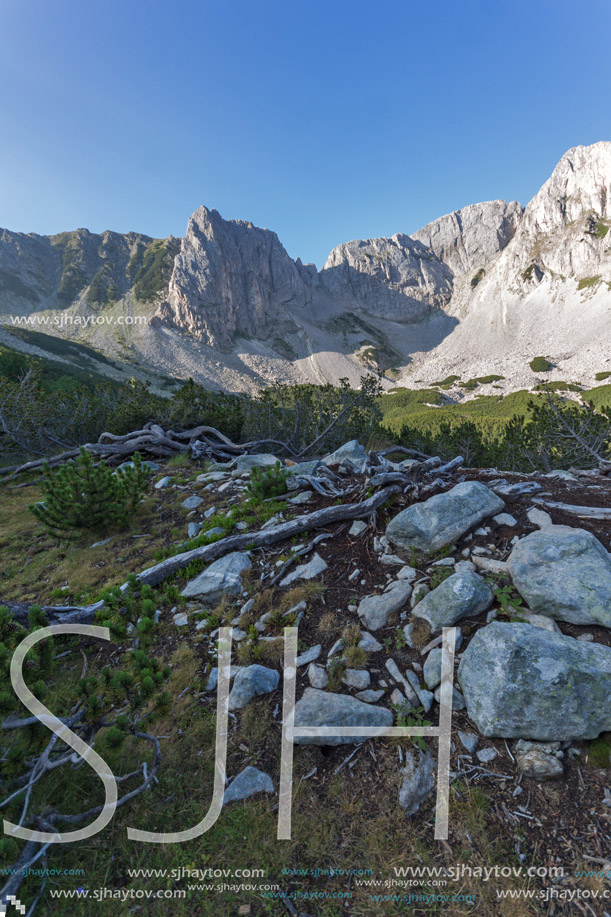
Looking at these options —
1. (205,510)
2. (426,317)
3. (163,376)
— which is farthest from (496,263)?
(205,510)

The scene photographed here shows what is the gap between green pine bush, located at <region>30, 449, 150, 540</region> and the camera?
27.8 ft

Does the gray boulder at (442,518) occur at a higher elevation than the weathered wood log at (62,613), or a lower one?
higher

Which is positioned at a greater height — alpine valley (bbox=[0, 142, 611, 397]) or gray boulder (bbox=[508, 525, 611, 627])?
alpine valley (bbox=[0, 142, 611, 397])

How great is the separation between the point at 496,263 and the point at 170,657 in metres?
211

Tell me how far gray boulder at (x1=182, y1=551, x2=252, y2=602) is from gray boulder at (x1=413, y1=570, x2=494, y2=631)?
3.03 m

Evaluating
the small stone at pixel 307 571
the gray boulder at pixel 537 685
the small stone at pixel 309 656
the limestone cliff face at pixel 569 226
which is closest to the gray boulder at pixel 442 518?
the small stone at pixel 307 571

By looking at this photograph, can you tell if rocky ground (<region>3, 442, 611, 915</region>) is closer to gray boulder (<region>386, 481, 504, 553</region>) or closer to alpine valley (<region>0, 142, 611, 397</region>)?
gray boulder (<region>386, 481, 504, 553</region>)

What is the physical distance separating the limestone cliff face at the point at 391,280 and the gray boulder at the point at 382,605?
7626 inches

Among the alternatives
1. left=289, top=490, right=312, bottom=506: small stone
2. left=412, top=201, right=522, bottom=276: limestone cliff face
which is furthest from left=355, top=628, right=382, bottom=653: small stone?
left=412, top=201, right=522, bottom=276: limestone cliff face

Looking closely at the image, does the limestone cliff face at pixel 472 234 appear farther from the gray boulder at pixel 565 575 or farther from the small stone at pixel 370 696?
the small stone at pixel 370 696

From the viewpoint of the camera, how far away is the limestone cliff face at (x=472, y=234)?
174 metres

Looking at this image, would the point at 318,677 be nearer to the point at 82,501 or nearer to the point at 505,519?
the point at 505,519

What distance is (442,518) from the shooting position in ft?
18.7

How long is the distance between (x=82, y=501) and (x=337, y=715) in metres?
7.87
